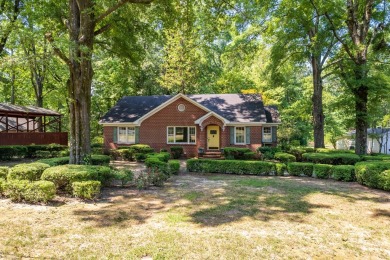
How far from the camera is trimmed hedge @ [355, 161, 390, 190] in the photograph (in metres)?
9.58

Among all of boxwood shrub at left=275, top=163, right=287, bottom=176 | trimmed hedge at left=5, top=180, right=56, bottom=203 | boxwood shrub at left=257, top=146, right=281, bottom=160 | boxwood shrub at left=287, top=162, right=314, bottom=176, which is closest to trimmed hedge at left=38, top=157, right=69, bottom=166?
trimmed hedge at left=5, top=180, right=56, bottom=203

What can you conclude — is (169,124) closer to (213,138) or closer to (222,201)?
(213,138)

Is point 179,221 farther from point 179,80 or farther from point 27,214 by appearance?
point 179,80

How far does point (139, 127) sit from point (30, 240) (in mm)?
17156

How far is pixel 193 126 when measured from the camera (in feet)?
70.2

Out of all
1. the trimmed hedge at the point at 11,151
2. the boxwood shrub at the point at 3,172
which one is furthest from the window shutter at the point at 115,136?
the boxwood shrub at the point at 3,172

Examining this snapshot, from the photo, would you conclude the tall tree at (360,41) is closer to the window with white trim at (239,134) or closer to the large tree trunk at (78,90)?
the window with white trim at (239,134)

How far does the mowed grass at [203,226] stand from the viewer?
4.66 metres

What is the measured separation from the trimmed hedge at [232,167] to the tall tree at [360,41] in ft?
23.0

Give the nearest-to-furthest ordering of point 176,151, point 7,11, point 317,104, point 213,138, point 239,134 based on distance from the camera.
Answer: point 7,11 < point 176,151 < point 317,104 < point 239,134 < point 213,138

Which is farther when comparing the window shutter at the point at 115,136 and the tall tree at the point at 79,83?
the window shutter at the point at 115,136

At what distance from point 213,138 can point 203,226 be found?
15.5 meters

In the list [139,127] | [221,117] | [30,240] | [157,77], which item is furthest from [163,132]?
[30,240]

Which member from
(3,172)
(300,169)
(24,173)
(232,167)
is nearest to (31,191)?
(24,173)
